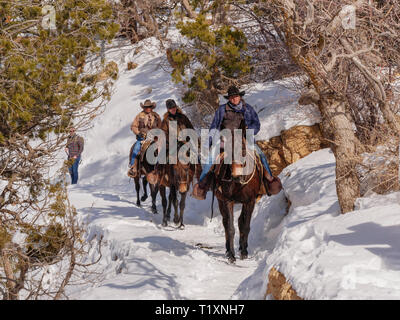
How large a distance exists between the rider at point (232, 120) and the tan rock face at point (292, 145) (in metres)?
3.39

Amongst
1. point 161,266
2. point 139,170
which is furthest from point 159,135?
point 161,266

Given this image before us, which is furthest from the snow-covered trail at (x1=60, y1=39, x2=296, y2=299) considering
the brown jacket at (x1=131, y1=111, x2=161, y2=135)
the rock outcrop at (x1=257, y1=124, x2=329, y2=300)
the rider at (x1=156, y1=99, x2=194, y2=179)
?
the rider at (x1=156, y1=99, x2=194, y2=179)

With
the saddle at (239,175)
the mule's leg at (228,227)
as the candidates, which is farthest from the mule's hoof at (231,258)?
the saddle at (239,175)

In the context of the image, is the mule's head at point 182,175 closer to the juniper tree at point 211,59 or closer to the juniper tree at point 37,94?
the juniper tree at point 37,94

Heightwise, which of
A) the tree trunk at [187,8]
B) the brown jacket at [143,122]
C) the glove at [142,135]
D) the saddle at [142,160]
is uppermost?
the tree trunk at [187,8]

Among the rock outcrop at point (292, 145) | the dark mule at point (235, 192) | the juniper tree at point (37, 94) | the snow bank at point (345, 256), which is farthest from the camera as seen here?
the rock outcrop at point (292, 145)

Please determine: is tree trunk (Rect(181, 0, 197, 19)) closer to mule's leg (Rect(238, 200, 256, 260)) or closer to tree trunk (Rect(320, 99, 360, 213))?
mule's leg (Rect(238, 200, 256, 260))

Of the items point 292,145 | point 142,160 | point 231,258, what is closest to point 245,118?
point 231,258

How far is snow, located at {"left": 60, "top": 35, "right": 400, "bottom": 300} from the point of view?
5.02 meters

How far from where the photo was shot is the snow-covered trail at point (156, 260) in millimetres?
7352

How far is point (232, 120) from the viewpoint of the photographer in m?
9.48

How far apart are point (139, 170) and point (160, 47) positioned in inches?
464

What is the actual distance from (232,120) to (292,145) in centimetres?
391

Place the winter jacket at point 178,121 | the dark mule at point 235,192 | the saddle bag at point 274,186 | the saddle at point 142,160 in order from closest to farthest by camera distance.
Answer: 1. the dark mule at point 235,192
2. the saddle bag at point 274,186
3. the winter jacket at point 178,121
4. the saddle at point 142,160
